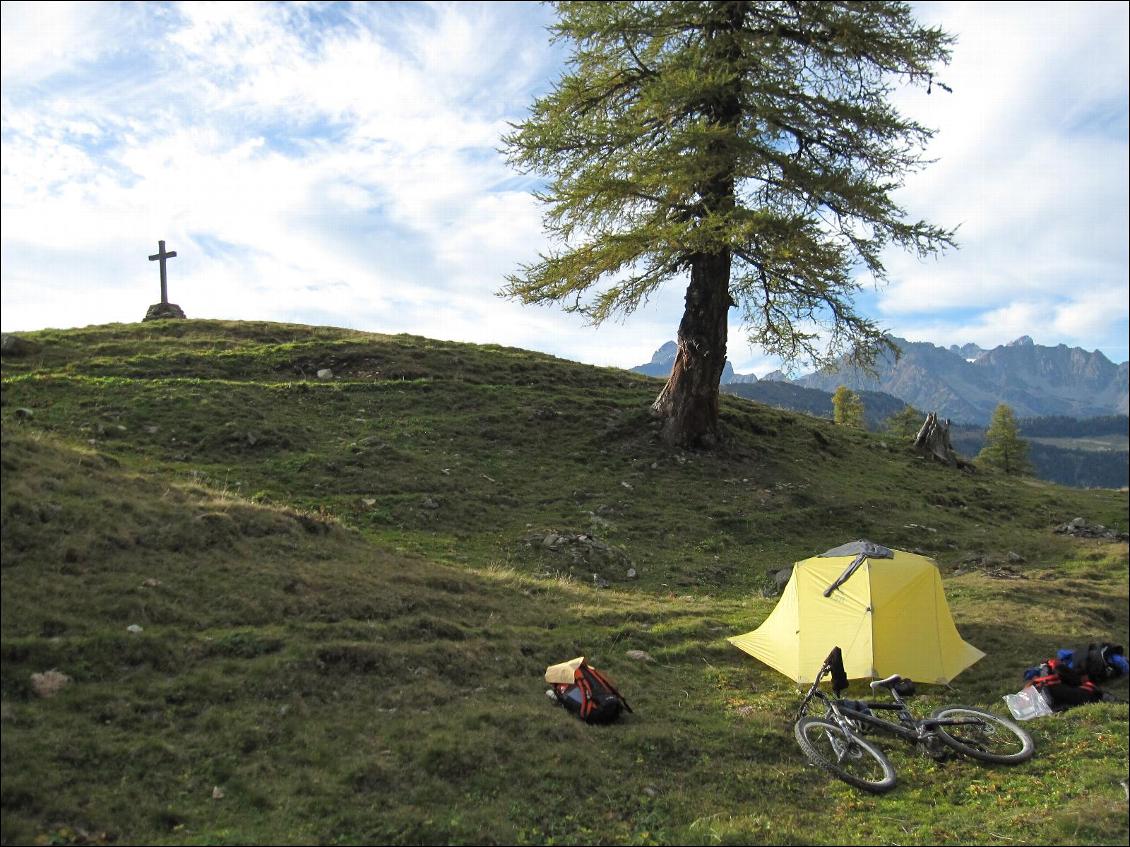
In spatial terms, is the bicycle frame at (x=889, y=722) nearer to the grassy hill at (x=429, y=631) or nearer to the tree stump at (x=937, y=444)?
the grassy hill at (x=429, y=631)

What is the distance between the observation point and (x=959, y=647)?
36.9ft

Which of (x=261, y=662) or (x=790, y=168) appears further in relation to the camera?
(x=790, y=168)

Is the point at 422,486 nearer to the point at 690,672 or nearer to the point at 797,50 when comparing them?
the point at 690,672

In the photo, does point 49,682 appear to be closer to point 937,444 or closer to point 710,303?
point 710,303

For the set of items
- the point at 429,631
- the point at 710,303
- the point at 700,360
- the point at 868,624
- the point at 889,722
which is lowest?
the point at 889,722

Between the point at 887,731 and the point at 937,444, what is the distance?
2413cm

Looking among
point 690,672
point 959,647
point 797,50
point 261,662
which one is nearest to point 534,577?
point 690,672

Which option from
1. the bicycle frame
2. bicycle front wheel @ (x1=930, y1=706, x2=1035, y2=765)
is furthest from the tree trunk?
bicycle front wheel @ (x1=930, y1=706, x2=1035, y2=765)

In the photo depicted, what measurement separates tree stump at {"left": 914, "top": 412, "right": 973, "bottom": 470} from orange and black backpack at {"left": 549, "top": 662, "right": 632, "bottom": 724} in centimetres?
2524

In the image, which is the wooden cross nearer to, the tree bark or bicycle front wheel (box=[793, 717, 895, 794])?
the tree bark

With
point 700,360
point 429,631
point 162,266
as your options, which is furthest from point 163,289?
point 429,631

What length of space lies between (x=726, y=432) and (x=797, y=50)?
11.6m

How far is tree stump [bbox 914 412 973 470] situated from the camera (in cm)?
2939

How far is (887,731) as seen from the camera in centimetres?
899
